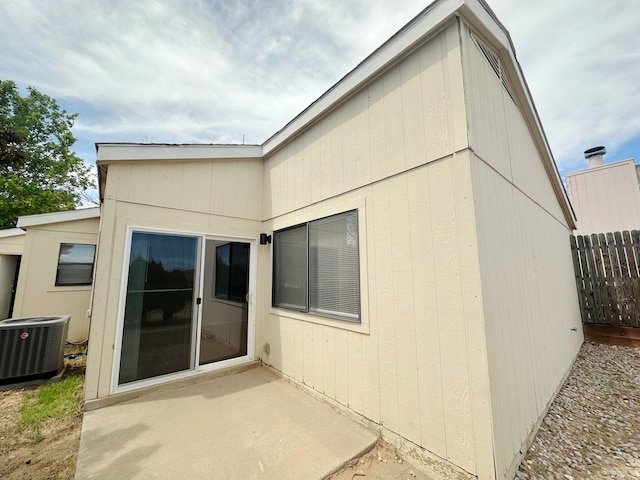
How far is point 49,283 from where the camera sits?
562 cm

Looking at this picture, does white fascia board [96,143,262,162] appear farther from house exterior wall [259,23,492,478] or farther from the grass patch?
the grass patch

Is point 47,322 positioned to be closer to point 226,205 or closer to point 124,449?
point 124,449

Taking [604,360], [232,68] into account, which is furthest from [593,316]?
[232,68]

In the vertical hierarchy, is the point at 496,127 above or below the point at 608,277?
above

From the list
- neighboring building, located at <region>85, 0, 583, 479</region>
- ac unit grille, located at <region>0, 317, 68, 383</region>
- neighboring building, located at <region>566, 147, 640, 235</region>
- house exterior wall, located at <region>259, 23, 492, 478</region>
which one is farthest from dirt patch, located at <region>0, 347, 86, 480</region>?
neighboring building, located at <region>566, 147, 640, 235</region>

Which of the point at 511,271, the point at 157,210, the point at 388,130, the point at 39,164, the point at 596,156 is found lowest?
the point at 511,271

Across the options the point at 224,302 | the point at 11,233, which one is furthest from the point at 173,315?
the point at 11,233

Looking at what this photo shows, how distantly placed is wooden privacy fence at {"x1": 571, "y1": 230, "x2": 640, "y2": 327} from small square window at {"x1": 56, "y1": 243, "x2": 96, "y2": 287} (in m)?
11.7

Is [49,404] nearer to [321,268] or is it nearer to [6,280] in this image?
[321,268]

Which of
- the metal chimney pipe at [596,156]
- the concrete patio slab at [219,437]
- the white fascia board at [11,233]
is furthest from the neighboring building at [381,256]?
the white fascia board at [11,233]

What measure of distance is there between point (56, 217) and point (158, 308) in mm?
4656

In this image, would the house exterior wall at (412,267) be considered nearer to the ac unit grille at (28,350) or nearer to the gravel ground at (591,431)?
the gravel ground at (591,431)

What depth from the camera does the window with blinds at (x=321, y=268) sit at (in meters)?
2.89

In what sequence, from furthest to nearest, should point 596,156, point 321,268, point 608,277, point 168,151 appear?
point 596,156, point 608,277, point 168,151, point 321,268
